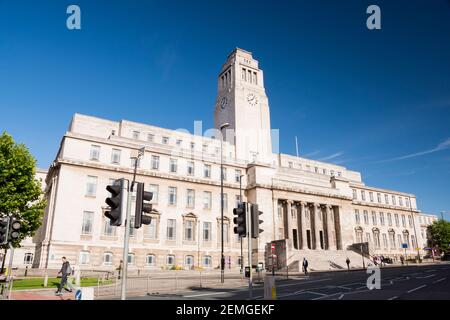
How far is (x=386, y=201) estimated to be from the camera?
76.6 metres

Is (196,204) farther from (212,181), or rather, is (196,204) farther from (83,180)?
(83,180)

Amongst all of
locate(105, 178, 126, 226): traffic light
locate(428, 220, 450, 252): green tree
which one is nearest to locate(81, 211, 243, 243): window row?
locate(105, 178, 126, 226): traffic light

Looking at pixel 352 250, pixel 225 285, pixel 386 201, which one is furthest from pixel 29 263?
pixel 386 201

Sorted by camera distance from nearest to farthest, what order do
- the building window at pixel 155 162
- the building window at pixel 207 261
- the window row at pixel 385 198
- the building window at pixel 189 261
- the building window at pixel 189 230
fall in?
the building window at pixel 189 261, the building window at pixel 207 261, the building window at pixel 189 230, the building window at pixel 155 162, the window row at pixel 385 198

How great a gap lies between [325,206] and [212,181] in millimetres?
22647

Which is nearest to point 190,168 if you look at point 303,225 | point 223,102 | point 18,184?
point 303,225

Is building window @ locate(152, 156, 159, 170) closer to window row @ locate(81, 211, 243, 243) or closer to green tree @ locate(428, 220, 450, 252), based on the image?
window row @ locate(81, 211, 243, 243)

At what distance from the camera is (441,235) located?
286ft

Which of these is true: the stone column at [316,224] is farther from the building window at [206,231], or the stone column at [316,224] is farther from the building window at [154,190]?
the building window at [154,190]

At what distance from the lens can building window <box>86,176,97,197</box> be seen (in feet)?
135

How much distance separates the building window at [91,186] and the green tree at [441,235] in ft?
287

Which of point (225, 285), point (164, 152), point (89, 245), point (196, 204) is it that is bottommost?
point (225, 285)

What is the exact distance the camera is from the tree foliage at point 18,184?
31078mm

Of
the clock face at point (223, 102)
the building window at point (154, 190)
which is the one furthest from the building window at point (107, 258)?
the clock face at point (223, 102)
